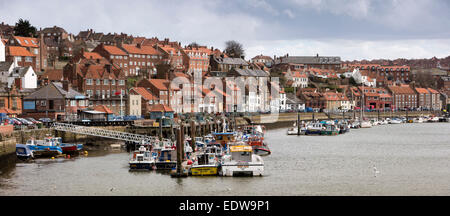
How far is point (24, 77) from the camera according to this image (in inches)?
2911

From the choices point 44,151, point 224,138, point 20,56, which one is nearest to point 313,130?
point 224,138

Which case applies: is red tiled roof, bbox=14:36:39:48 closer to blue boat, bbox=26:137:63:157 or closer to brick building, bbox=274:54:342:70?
blue boat, bbox=26:137:63:157

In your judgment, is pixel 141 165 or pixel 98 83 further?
pixel 98 83

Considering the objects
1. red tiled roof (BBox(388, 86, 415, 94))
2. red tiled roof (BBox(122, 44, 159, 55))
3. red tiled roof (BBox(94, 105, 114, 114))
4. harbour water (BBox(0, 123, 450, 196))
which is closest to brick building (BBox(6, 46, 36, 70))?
red tiled roof (BBox(122, 44, 159, 55))

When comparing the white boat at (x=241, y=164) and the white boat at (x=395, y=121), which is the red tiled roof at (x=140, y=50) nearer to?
the white boat at (x=395, y=121)

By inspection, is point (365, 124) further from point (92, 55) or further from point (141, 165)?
point (141, 165)

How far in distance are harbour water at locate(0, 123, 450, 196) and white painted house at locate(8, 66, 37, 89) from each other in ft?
94.1

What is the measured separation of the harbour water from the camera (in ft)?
104

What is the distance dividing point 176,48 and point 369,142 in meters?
66.4

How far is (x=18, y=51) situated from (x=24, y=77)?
1492 cm

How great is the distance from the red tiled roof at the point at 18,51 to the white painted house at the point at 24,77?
9.96m

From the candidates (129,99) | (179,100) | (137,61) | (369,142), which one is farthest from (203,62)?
(369,142)

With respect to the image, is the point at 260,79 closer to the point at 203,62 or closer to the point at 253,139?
the point at 203,62
